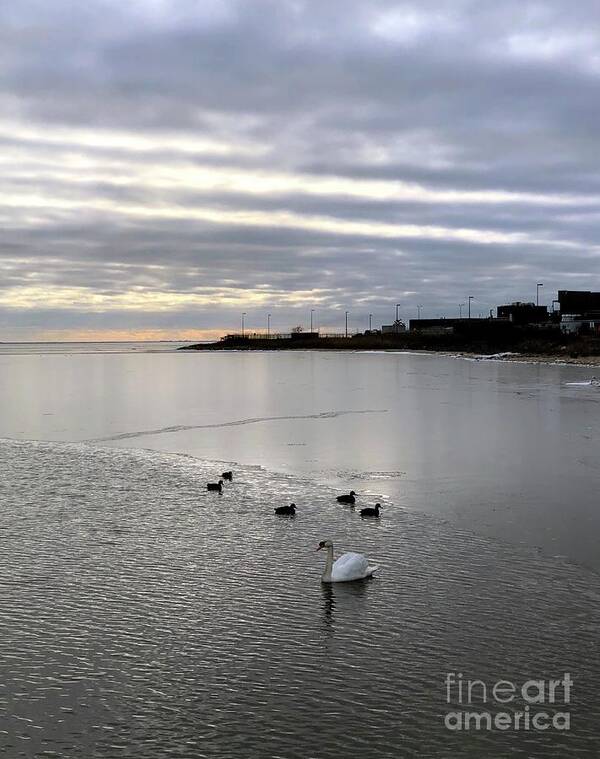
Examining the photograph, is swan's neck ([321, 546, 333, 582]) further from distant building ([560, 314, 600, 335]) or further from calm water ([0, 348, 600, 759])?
distant building ([560, 314, 600, 335])

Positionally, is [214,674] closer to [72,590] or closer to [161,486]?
[72,590]

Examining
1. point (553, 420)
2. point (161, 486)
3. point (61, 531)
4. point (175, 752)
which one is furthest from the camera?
point (553, 420)

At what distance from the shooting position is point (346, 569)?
416 inches

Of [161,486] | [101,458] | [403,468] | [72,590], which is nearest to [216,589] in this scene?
[72,590]

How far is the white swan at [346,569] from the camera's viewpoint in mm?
10562

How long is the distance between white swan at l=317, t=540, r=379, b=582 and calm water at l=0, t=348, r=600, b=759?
0.58ft

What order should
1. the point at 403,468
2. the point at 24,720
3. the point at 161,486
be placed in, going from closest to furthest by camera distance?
the point at 24,720 → the point at 161,486 → the point at 403,468

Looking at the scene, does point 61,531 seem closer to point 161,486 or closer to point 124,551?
point 124,551

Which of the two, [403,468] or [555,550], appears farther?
[403,468]

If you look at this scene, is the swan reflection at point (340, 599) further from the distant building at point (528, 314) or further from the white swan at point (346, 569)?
the distant building at point (528, 314)

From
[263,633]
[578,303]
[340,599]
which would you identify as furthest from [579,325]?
[263,633]

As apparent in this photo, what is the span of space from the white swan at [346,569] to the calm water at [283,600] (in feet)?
0.58

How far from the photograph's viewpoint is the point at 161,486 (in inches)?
679

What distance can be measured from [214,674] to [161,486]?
373 inches
